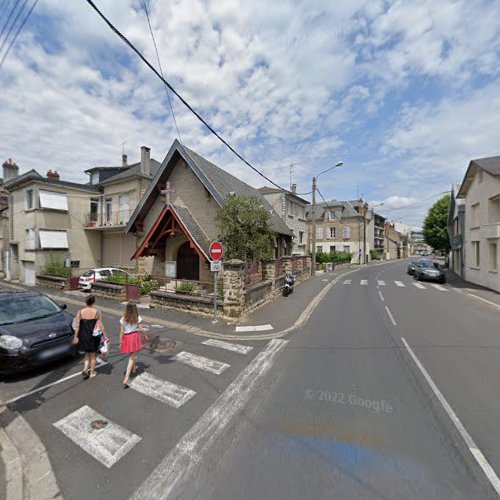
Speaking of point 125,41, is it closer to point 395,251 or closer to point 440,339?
point 440,339

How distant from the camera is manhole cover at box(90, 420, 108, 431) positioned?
12.0 feet

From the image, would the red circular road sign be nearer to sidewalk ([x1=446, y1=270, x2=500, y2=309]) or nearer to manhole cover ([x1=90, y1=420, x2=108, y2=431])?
manhole cover ([x1=90, y1=420, x2=108, y2=431])

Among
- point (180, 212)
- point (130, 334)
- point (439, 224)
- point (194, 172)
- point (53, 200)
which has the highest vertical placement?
point (194, 172)

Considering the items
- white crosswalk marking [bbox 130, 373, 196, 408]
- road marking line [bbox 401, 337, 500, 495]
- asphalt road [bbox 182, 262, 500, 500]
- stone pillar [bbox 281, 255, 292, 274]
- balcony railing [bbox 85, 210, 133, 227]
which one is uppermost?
balcony railing [bbox 85, 210, 133, 227]

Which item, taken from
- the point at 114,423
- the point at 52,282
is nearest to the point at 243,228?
the point at 114,423

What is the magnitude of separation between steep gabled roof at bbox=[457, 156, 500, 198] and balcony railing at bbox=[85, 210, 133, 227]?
915 inches

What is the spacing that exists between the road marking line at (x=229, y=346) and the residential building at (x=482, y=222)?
15.9 meters

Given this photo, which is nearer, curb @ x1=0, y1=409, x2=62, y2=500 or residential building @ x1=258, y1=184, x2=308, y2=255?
curb @ x1=0, y1=409, x2=62, y2=500

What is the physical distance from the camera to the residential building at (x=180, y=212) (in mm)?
13180

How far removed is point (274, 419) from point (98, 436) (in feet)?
7.71

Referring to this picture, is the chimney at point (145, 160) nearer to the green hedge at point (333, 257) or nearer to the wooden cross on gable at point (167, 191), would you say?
the wooden cross on gable at point (167, 191)

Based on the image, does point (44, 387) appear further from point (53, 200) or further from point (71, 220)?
point (71, 220)

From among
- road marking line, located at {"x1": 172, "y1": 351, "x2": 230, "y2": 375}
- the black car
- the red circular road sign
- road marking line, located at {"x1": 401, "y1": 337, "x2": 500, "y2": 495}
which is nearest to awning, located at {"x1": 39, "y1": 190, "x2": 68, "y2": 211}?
the black car

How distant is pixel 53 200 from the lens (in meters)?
18.9
